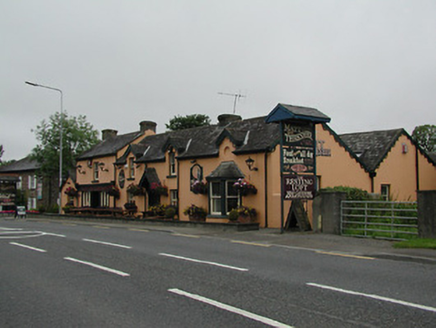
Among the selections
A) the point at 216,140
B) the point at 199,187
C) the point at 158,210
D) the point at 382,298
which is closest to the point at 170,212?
the point at 158,210

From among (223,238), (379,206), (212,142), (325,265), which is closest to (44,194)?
(212,142)

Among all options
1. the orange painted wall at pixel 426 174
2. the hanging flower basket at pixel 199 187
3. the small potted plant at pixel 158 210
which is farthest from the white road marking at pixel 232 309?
the orange painted wall at pixel 426 174

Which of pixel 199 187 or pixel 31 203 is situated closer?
pixel 199 187

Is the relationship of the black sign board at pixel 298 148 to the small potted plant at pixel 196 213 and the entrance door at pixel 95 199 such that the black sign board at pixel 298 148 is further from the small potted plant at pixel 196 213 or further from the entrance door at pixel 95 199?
the entrance door at pixel 95 199

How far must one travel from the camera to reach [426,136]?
61562 mm

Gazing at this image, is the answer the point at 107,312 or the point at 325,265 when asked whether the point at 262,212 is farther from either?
the point at 107,312

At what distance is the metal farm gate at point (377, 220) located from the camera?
567 inches

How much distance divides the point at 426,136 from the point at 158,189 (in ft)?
153

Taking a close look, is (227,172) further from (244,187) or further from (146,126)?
(146,126)

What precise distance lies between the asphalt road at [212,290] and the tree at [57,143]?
33892 mm

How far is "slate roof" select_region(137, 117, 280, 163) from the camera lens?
22.9 m

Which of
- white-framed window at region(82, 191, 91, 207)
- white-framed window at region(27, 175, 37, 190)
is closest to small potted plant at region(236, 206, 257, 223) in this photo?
white-framed window at region(82, 191, 91, 207)

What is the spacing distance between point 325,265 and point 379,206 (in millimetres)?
7272

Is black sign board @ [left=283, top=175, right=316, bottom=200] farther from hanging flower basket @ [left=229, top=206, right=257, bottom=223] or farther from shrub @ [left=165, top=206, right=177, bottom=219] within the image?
shrub @ [left=165, top=206, right=177, bottom=219]
